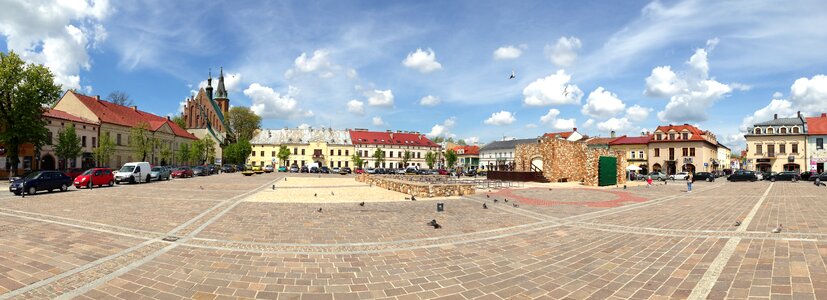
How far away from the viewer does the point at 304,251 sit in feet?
25.2

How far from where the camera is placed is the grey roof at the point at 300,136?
91250mm

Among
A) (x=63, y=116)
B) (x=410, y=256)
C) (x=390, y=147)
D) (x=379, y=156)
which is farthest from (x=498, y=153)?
(x=410, y=256)

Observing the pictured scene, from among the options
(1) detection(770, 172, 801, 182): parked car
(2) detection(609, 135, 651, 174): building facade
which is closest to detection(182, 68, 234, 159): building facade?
(2) detection(609, 135, 651, 174): building facade

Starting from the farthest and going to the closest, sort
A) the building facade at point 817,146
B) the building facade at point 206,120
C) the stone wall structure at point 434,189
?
the building facade at point 206,120, the building facade at point 817,146, the stone wall structure at point 434,189

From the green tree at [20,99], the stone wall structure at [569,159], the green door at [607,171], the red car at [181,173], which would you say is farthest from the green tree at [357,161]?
the green door at [607,171]

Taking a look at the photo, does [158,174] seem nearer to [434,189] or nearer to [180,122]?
[434,189]

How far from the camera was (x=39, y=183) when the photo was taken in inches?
806

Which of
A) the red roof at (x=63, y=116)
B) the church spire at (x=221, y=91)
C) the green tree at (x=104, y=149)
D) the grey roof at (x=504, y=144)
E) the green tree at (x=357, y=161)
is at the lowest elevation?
the green tree at (x=357, y=161)

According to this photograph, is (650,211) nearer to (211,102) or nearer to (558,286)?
(558,286)

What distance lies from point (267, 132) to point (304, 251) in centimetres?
9191

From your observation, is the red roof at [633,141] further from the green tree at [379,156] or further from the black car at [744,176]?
the green tree at [379,156]

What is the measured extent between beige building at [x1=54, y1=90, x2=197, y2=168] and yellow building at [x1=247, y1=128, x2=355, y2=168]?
2546 centimetres

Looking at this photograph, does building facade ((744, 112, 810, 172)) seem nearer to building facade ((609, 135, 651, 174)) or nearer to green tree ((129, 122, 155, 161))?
building facade ((609, 135, 651, 174))

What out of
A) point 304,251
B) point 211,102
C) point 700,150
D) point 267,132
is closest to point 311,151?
point 267,132
